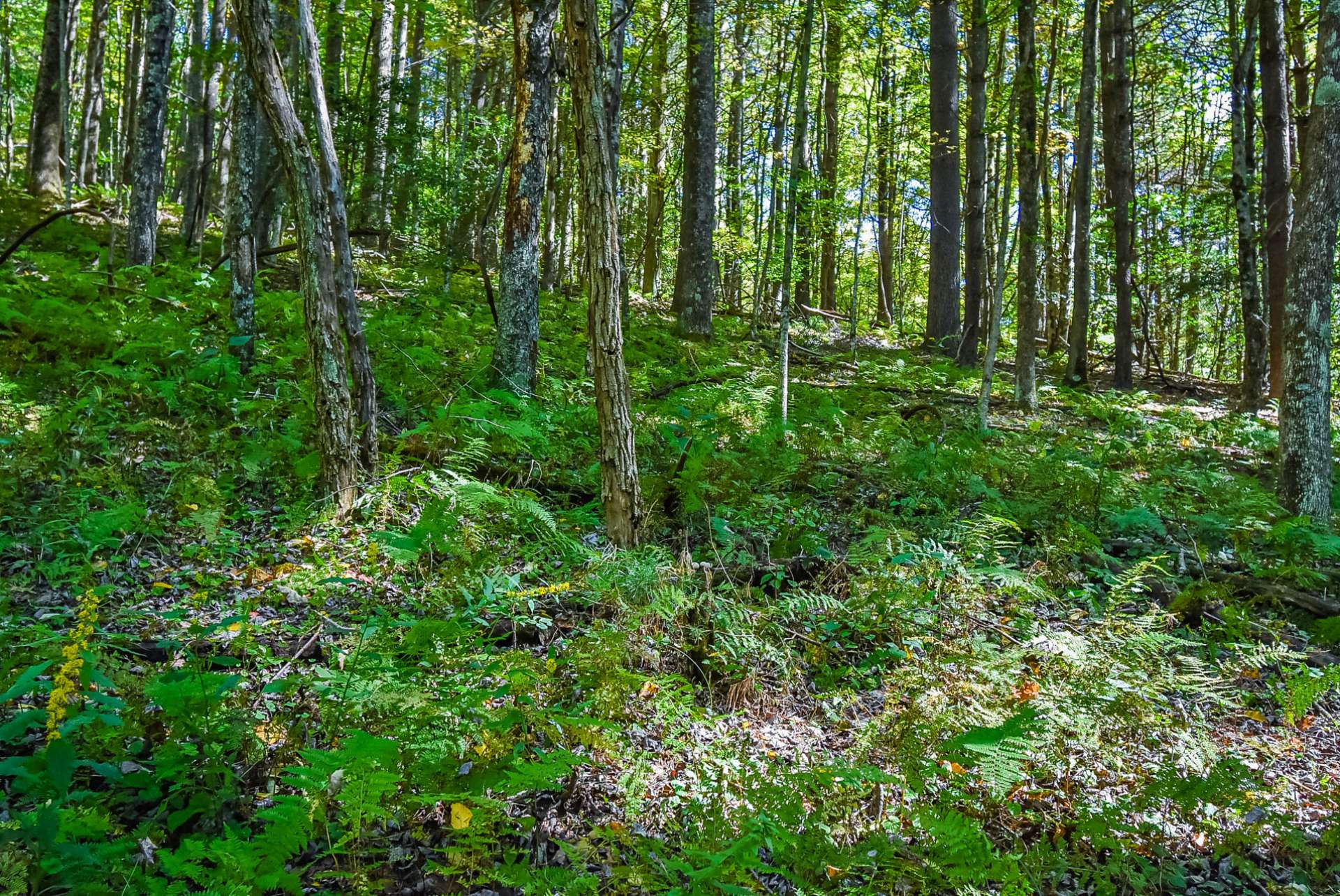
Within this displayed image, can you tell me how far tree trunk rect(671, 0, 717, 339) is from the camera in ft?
40.1

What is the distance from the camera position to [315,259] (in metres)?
4.88

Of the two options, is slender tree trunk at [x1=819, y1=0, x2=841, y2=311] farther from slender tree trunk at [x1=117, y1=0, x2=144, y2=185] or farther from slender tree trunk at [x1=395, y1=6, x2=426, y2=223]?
slender tree trunk at [x1=117, y1=0, x2=144, y2=185]

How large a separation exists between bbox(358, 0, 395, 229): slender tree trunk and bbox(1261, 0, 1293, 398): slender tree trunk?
1316 cm

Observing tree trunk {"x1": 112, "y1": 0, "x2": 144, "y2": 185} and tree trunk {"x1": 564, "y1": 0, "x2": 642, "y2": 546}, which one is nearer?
tree trunk {"x1": 564, "y1": 0, "x2": 642, "y2": 546}

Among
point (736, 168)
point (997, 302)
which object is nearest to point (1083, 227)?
point (997, 302)

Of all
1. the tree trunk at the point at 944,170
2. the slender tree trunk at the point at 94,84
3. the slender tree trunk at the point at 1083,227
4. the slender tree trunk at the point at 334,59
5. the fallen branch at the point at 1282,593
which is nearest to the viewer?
the fallen branch at the point at 1282,593

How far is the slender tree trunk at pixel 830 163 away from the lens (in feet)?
44.6

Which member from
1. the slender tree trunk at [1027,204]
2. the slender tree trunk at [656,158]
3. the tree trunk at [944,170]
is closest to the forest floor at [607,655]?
the slender tree trunk at [1027,204]

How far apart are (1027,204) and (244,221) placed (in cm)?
866

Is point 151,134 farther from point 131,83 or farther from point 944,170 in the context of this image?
point 944,170

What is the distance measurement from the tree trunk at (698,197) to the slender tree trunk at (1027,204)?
4577 mm

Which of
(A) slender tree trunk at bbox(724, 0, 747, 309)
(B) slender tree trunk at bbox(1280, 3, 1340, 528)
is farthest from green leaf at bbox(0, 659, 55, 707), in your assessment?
(A) slender tree trunk at bbox(724, 0, 747, 309)

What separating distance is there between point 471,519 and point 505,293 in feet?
10.2

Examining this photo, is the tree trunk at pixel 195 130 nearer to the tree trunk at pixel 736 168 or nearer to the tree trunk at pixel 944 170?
the tree trunk at pixel 736 168
